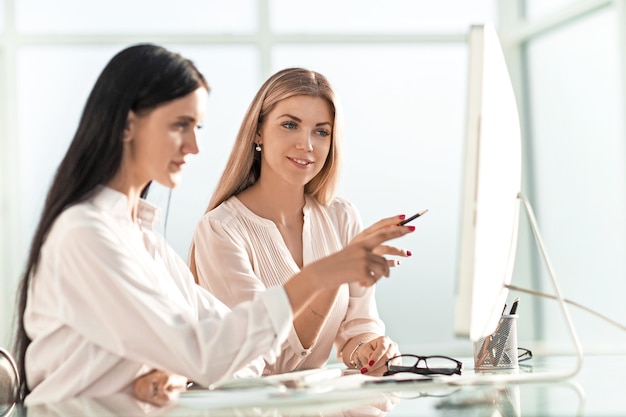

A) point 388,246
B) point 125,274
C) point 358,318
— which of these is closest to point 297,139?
point 358,318

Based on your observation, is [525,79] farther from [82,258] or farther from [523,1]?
[82,258]

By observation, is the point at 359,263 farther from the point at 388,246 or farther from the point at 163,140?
the point at 163,140

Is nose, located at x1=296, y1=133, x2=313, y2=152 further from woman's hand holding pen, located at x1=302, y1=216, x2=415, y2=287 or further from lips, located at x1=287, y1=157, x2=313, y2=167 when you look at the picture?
woman's hand holding pen, located at x1=302, y1=216, x2=415, y2=287

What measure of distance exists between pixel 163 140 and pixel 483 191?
64 centimetres

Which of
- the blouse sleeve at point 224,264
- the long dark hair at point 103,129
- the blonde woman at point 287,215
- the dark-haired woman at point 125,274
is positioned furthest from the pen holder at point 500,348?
the long dark hair at point 103,129

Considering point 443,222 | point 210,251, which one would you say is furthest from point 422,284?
point 210,251

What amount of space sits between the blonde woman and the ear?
876mm

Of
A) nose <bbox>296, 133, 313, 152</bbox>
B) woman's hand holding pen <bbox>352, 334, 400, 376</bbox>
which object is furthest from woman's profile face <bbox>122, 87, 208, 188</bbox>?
nose <bbox>296, 133, 313, 152</bbox>

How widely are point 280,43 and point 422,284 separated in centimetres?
196

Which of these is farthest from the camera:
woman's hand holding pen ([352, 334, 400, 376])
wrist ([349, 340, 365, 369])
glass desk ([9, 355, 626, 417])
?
wrist ([349, 340, 365, 369])

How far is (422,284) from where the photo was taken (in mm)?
6836

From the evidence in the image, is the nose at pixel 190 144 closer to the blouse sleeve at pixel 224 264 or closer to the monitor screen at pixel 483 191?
the monitor screen at pixel 483 191

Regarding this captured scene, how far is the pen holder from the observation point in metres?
2.09

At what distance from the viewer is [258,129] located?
294cm
